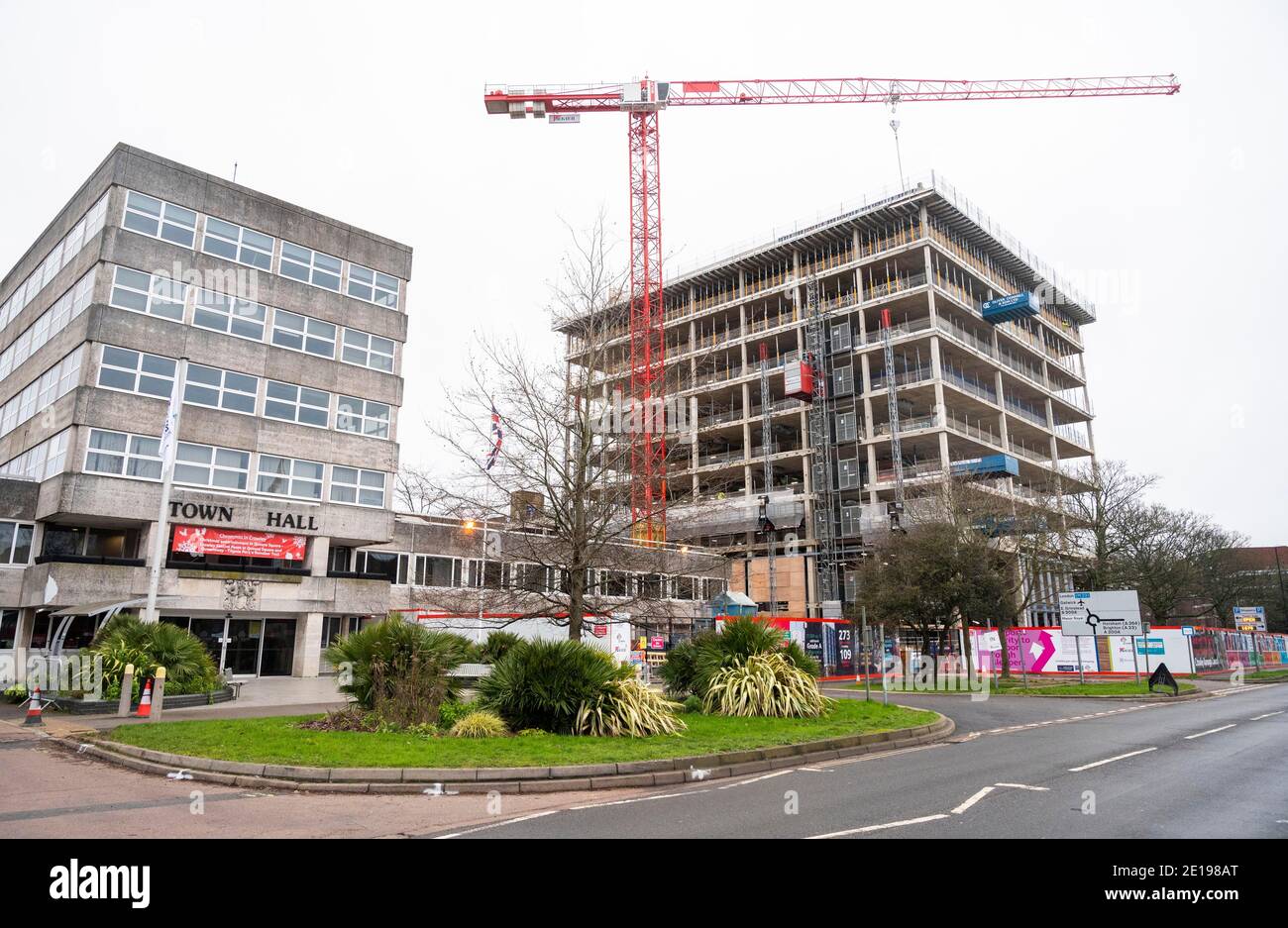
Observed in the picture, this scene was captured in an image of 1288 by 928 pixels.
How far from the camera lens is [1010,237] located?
72.3 meters

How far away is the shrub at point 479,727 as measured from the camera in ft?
40.6

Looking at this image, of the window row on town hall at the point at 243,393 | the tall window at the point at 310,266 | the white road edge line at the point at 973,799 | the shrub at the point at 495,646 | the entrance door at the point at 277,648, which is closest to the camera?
the white road edge line at the point at 973,799

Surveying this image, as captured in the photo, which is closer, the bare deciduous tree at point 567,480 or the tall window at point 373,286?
the bare deciduous tree at point 567,480

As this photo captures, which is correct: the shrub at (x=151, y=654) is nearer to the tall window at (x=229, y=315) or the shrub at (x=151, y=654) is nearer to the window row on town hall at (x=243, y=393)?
the window row on town hall at (x=243, y=393)

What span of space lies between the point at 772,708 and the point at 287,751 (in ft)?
29.9

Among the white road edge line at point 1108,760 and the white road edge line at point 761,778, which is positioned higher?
the white road edge line at point 1108,760

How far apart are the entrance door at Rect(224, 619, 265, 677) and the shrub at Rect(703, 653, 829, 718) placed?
78.0 feet

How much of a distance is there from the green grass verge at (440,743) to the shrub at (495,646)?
388 cm

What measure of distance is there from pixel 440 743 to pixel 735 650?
7.51 m

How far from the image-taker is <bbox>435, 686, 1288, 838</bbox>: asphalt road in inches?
276

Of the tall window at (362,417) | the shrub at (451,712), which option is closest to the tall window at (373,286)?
the tall window at (362,417)

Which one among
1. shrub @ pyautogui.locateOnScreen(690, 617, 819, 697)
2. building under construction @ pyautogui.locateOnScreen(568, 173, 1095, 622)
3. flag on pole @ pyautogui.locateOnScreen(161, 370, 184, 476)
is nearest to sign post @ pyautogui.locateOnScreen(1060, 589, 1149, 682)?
shrub @ pyautogui.locateOnScreen(690, 617, 819, 697)

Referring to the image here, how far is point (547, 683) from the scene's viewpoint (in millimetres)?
13305

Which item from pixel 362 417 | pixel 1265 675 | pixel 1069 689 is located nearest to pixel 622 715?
pixel 1069 689
